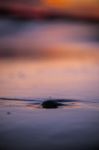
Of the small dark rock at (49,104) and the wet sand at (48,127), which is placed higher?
the small dark rock at (49,104)

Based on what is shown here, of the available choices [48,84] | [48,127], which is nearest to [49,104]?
[48,127]

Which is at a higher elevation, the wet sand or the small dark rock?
the small dark rock

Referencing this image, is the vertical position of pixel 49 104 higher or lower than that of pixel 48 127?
higher

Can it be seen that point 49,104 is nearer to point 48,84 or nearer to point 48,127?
point 48,127

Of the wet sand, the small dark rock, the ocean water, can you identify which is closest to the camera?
the wet sand

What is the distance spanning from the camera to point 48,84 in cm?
473

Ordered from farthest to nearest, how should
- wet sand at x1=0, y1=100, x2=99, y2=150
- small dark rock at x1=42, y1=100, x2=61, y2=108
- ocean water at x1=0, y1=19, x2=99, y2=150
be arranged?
1. small dark rock at x1=42, y1=100, x2=61, y2=108
2. ocean water at x1=0, y1=19, x2=99, y2=150
3. wet sand at x1=0, y1=100, x2=99, y2=150

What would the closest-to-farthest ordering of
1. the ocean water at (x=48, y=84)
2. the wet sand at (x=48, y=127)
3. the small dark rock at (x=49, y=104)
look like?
the wet sand at (x=48, y=127) < the ocean water at (x=48, y=84) < the small dark rock at (x=49, y=104)

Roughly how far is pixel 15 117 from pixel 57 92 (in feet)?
2.59

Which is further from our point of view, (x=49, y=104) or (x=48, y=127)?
(x=49, y=104)

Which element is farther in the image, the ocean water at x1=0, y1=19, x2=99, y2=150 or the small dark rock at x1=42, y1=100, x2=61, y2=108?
the small dark rock at x1=42, y1=100, x2=61, y2=108

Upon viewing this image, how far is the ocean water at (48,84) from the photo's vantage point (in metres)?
3.30

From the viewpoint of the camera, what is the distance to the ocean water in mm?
3303

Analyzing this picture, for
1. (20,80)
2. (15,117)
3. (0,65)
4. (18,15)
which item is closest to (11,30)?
(18,15)
